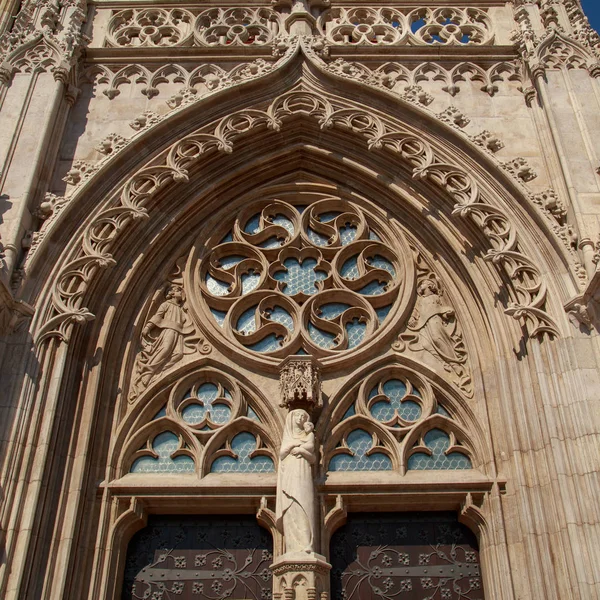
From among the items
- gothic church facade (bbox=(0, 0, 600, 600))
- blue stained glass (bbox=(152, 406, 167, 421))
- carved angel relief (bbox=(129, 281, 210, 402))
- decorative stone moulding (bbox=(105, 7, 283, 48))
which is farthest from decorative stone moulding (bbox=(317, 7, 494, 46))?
blue stained glass (bbox=(152, 406, 167, 421))

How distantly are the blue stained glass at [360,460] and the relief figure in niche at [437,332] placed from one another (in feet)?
4.79

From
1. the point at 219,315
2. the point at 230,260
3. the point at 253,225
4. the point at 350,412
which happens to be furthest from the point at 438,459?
the point at 253,225

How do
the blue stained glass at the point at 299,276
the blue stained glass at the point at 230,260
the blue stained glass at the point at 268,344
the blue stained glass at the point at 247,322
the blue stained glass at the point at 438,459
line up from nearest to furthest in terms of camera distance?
the blue stained glass at the point at 438,459 < the blue stained glass at the point at 268,344 < the blue stained glass at the point at 247,322 < the blue stained glass at the point at 299,276 < the blue stained glass at the point at 230,260

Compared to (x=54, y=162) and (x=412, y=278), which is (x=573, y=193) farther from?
(x=54, y=162)

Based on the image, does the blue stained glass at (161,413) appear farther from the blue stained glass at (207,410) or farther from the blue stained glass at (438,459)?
the blue stained glass at (438,459)

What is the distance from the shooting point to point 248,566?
31.3ft

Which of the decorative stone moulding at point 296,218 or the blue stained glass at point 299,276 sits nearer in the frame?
the decorative stone moulding at point 296,218

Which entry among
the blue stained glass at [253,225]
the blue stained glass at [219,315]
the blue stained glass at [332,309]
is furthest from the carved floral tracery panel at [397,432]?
the blue stained glass at [253,225]

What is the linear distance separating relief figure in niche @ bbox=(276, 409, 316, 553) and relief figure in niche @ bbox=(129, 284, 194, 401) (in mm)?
2111

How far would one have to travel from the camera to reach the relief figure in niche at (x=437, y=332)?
10.8m

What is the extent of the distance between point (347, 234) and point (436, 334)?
2.23 metres

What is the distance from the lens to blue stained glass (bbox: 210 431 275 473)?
33.1 ft

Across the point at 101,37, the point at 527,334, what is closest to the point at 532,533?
the point at 527,334

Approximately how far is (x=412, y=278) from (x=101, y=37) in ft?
21.4
